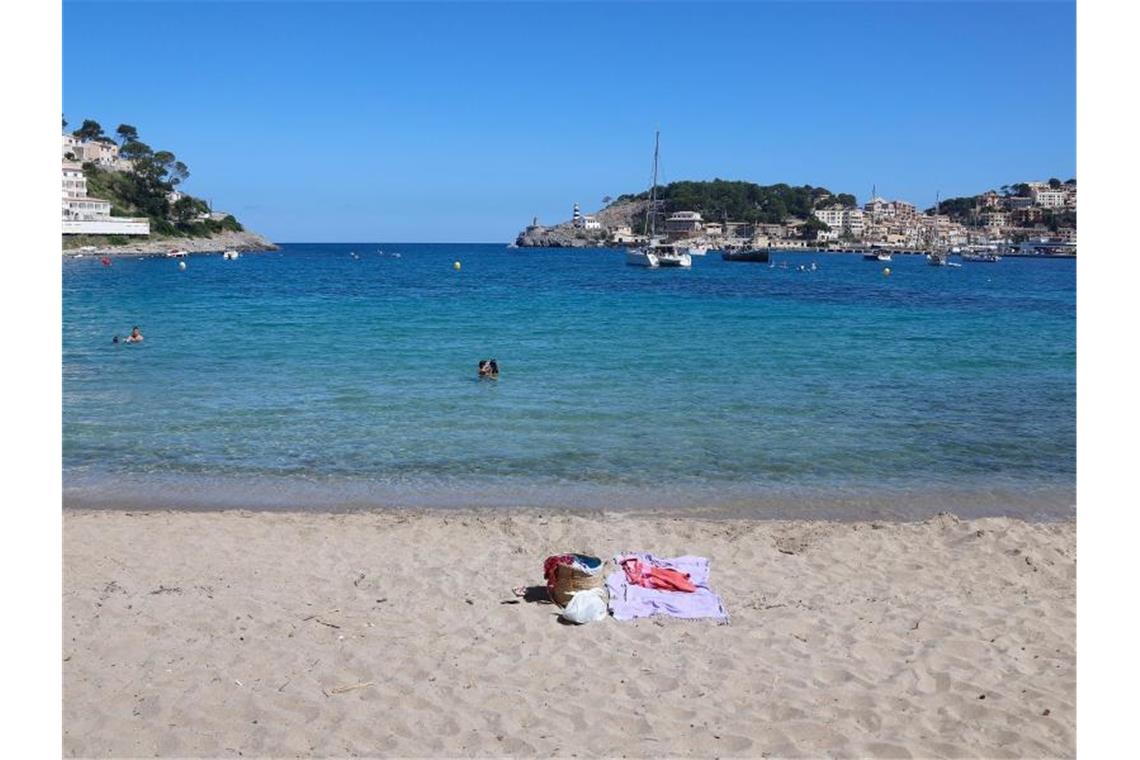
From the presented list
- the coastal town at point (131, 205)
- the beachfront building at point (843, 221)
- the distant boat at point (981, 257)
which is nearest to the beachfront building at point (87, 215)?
the coastal town at point (131, 205)

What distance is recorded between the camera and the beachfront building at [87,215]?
100225 millimetres

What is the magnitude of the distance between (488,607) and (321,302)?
124 ft

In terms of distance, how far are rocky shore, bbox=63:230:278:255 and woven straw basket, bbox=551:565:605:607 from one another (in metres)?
95.0

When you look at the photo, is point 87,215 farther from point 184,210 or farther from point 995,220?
point 995,220

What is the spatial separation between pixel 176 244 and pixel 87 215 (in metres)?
11.5

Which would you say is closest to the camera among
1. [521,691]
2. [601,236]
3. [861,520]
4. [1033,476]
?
[521,691]

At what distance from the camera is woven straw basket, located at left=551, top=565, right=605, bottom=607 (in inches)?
283

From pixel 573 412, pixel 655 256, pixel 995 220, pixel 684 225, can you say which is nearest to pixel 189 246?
pixel 655 256

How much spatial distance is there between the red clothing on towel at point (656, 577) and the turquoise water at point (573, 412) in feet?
9.18

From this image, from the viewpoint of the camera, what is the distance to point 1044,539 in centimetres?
912

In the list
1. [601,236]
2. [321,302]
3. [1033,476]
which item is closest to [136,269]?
[321,302]

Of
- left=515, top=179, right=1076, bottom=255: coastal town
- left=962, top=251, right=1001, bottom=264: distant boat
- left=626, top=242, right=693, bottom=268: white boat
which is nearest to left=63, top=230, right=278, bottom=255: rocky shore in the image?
left=626, top=242, right=693, bottom=268: white boat

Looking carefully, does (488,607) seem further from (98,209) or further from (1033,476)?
(98,209)

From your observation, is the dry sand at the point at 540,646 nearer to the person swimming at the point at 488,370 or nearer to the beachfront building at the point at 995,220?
the person swimming at the point at 488,370
